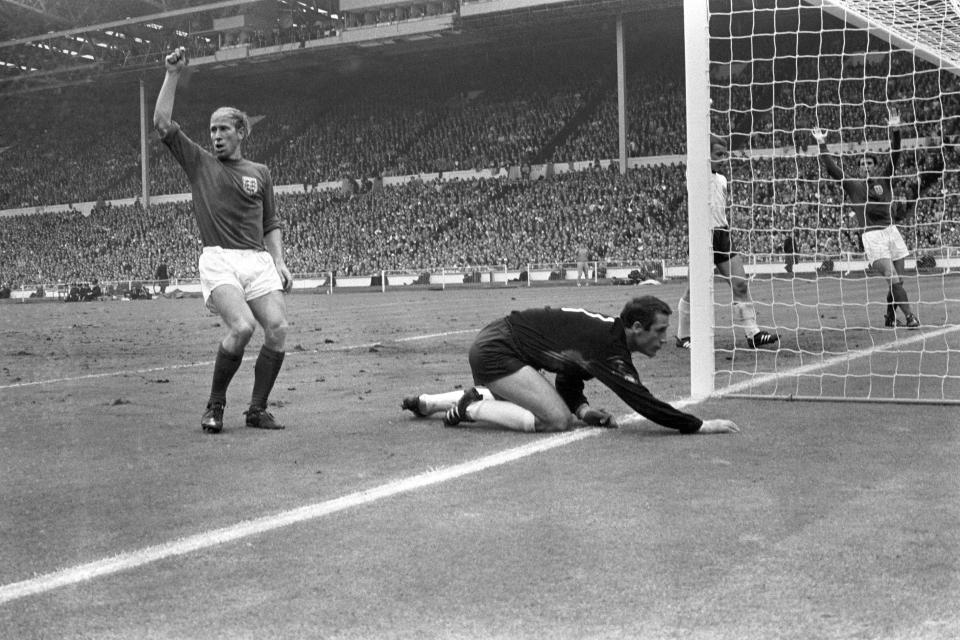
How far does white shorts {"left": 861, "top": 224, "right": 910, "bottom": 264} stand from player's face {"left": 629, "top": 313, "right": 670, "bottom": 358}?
740 centimetres

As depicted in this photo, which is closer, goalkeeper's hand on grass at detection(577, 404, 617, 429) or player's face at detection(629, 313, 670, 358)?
player's face at detection(629, 313, 670, 358)

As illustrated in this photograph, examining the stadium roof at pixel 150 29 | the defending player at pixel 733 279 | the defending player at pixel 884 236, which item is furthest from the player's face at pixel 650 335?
the stadium roof at pixel 150 29

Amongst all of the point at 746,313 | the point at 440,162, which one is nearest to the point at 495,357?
the point at 746,313

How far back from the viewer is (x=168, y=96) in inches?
242

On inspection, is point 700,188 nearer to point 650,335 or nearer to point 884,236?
point 650,335

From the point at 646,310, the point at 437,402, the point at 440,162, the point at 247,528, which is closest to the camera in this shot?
the point at 247,528

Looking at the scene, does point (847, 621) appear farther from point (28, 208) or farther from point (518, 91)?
point (28, 208)

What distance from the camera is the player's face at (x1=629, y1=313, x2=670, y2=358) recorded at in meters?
5.56

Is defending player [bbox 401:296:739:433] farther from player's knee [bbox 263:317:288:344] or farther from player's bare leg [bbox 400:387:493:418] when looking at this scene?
player's knee [bbox 263:317:288:344]

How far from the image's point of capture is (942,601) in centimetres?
284

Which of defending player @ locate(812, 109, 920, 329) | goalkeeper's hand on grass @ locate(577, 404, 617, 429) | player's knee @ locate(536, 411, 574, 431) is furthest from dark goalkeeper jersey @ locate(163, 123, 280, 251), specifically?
defending player @ locate(812, 109, 920, 329)

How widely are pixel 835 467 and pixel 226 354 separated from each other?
10.7 ft

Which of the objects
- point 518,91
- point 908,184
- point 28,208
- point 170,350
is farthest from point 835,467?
point 28,208

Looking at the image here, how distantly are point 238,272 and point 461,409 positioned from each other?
1.48 meters
